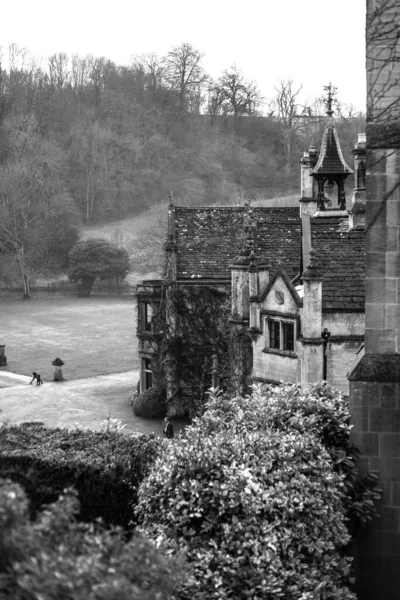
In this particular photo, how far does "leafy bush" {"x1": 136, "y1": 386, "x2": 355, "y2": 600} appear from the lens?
9.03 m

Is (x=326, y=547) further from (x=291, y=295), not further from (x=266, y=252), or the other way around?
(x=266, y=252)

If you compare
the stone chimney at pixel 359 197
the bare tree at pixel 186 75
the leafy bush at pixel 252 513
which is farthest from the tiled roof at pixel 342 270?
the bare tree at pixel 186 75

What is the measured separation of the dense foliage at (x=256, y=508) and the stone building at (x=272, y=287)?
1127 cm

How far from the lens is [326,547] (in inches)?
388

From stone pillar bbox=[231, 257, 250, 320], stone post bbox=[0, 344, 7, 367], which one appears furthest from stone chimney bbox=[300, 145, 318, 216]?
stone post bbox=[0, 344, 7, 367]

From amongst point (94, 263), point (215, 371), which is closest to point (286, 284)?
point (215, 371)

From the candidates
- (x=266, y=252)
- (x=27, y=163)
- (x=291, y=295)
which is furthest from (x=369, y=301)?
(x=27, y=163)

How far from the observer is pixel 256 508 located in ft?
31.3

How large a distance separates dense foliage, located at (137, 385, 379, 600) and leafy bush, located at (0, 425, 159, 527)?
1.76 metres

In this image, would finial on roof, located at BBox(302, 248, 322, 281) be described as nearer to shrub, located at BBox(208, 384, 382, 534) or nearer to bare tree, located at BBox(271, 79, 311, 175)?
shrub, located at BBox(208, 384, 382, 534)

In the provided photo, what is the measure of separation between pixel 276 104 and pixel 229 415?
106 m

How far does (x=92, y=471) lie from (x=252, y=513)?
382 centimetres

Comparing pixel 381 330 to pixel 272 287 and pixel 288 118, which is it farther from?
pixel 288 118

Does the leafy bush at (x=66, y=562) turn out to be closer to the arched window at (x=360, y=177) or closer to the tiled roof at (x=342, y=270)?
the tiled roof at (x=342, y=270)
